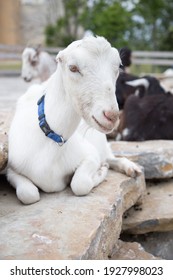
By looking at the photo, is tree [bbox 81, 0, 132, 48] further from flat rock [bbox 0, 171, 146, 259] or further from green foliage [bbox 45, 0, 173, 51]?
flat rock [bbox 0, 171, 146, 259]

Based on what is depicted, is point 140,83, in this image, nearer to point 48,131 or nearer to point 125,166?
point 125,166

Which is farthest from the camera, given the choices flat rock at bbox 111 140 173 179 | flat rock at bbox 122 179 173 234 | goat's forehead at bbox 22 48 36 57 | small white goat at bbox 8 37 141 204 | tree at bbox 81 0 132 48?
tree at bbox 81 0 132 48

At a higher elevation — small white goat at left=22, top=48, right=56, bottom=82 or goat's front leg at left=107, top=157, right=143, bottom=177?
goat's front leg at left=107, top=157, right=143, bottom=177

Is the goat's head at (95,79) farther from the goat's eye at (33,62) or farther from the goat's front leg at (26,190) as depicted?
the goat's eye at (33,62)

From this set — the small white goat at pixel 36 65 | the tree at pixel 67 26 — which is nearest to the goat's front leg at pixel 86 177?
the small white goat at pixel 36 65

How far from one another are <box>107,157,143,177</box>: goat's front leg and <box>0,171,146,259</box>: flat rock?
17 cm

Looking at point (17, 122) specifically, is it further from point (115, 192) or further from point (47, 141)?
point (115, 192)

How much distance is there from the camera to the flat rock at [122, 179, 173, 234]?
10.6ft

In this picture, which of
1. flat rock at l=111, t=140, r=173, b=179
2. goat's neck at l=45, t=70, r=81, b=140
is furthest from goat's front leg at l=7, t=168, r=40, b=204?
flat rock at l=111, t=140, r=173, b=179

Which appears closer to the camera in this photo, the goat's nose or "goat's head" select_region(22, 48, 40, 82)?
the goat's nose

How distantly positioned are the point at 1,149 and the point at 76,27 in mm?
17938

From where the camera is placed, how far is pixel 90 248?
2260mm

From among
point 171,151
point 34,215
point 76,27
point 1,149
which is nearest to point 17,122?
point 1,149

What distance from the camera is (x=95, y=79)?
230 centimetres
